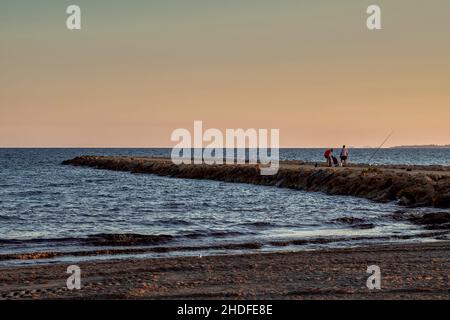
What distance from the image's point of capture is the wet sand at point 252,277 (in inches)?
449

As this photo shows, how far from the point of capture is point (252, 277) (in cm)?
1324

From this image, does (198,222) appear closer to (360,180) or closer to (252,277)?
(252,277)

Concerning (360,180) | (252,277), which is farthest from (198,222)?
(360,180)

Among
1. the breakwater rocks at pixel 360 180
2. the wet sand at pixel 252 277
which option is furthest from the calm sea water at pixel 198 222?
the wet sand at pixel 252 277

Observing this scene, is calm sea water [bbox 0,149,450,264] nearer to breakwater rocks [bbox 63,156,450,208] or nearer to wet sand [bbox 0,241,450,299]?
breakwater rocks [bbox 63,156,450,208]

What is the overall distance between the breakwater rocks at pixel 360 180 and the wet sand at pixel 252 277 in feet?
52.7

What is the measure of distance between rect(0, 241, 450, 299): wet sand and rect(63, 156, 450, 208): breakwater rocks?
1607 centimetres

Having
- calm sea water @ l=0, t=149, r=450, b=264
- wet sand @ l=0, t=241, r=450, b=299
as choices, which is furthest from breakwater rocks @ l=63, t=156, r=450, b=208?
wet sand @ l=0, t=241, r=450, b=299

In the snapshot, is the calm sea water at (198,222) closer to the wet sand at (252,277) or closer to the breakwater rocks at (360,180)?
the breakwater rocks at (360,180)

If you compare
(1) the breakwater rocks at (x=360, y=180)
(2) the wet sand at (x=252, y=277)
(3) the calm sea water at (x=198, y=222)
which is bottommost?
(3) the calm sea water at (x=198, y=222)

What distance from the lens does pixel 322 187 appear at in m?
42.6

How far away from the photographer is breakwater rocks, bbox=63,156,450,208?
106 feet

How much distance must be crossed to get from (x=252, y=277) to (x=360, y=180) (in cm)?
2811
